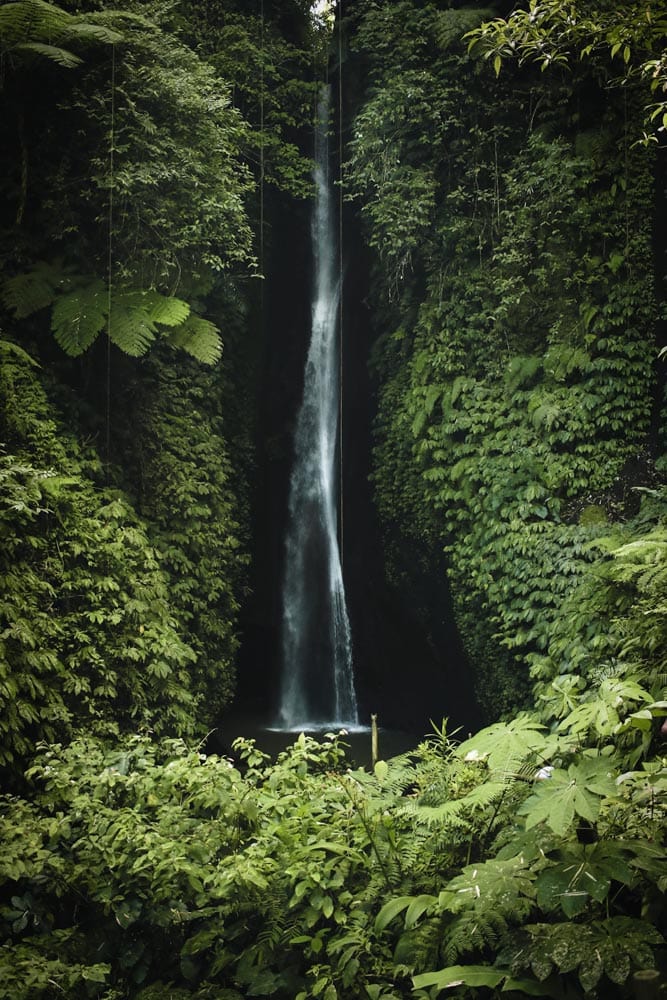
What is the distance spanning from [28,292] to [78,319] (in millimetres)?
606

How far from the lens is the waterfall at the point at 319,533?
1019 centimetres

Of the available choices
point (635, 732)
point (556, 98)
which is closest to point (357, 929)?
point (635, 732)

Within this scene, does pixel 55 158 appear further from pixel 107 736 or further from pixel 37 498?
pixel 107 736

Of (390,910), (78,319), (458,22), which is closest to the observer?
(390,910)

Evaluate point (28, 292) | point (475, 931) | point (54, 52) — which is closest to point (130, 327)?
point (28, 292)

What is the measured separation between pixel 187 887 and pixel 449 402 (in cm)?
608

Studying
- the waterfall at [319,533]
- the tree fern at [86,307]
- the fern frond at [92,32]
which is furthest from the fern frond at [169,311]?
the waterfall at [319,533]

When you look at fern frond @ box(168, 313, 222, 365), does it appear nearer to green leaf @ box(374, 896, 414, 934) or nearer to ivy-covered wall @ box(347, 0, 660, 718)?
ivy-covered wall @ box(347, 0, 660, 718)

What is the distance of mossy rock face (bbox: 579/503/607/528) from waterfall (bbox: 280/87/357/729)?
12.9 feet

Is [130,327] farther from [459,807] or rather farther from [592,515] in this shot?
[459,807]

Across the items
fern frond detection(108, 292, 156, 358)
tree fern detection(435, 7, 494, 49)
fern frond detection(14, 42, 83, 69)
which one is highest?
tree fern detection(435, 7, 494, 49)

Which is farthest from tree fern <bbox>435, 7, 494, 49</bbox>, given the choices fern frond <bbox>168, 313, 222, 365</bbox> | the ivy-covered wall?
fern frond <bbox>168, 313, 222, 365</bbox>

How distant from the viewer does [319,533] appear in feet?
34.9

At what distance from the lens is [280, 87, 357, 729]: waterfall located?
401 inches
